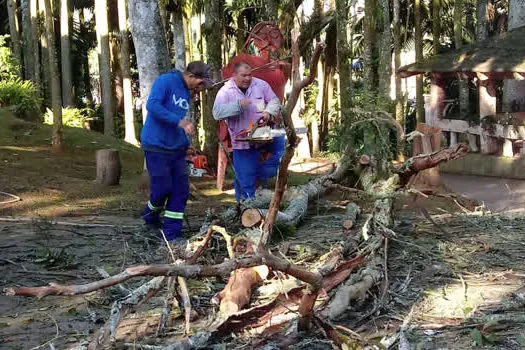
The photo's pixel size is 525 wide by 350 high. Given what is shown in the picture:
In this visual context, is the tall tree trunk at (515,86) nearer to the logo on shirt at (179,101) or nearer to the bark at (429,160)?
the bark at (429,160)

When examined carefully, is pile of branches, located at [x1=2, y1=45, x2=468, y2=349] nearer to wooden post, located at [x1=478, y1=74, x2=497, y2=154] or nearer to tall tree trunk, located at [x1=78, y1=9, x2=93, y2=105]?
wooden post, located at [x1=478, y1=74, x2=497, y2=154]

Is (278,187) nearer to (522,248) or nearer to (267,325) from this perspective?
(267,325)

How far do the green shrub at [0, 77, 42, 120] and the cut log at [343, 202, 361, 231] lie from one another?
11.0 m

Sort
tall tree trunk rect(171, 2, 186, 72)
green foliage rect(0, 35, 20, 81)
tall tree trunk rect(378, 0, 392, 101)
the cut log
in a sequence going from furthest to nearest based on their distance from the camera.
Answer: green foliage rect(0, 35, 20, 81) < tall tree trunk rect(378, 0, 392, 101) < tall tree trunk rect(171, 2, 186, 72) < the cut log

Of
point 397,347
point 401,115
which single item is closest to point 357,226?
point 397,347

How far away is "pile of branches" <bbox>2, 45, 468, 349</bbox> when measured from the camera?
3.46 m

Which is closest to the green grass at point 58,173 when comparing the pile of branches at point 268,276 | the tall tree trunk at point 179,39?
the tall tree trunk at point 179,39

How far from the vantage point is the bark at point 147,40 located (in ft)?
32.8

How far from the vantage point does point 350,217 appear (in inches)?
273

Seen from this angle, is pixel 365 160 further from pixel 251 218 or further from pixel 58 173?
pixel 58 173

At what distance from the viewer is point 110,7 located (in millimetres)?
23828

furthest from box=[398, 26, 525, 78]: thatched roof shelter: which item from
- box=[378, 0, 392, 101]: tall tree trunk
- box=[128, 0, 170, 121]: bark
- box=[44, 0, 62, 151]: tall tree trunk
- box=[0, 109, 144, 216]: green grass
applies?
box=[44, 0, 62, 151]: tall tree trunk

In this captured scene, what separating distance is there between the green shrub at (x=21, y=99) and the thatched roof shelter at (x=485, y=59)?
9451 mm

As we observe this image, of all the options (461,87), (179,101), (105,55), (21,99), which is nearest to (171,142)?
(179,101)
